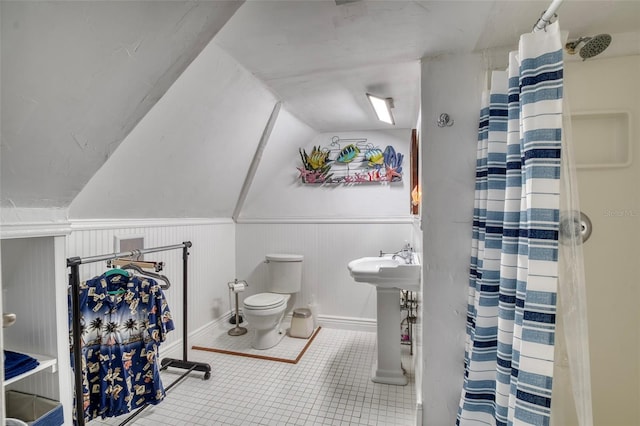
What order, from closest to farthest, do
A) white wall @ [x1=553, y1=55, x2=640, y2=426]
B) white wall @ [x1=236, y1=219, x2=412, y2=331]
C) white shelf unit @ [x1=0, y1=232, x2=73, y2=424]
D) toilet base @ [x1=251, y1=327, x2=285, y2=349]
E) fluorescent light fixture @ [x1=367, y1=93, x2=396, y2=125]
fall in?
white shelf unit @ [x1=0, y1=232, x2=73, y2=424], white wall @ [x1=553, y1=55, x2=640, y2=426], fluorescent light fixture @ [x1=367, y1=93, x2=396, y2=125], toilet base @ [x1=251, y1=327, x2=285, y2=349], white wall @ [x1=236, y1=219, x2=412, y2=331]

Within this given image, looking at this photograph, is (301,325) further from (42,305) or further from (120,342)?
(42,305)

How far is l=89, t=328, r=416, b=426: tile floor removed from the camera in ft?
5.88

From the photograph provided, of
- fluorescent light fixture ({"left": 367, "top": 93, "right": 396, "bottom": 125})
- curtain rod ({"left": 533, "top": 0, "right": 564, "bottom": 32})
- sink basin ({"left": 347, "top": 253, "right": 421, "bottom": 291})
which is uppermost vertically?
fluorescent light fixture ({"left": 367, "top": 93, "right": 396, "bottom": 125})

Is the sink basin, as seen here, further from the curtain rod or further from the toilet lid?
the curtain rod

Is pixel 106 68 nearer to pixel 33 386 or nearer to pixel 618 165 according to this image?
pixel 33 386

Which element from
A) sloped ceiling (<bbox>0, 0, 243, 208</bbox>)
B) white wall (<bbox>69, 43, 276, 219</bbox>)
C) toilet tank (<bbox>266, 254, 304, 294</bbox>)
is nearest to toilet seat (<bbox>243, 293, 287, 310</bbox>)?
toilet tank (<bbox>266, 254, 304, 294</bbox>)

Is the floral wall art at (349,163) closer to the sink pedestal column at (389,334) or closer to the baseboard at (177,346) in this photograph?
the sink pedestal column at (389,334)

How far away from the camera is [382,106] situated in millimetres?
2275

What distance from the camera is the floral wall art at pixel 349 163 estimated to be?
2992 millimetres

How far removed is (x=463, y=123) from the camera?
1.61 meters

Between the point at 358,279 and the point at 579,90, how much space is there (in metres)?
1.57

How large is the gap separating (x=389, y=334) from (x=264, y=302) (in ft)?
3.69

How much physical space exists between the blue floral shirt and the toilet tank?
136 cm

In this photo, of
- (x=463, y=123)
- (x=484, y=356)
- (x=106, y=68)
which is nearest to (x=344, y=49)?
(x=463, y=123)
